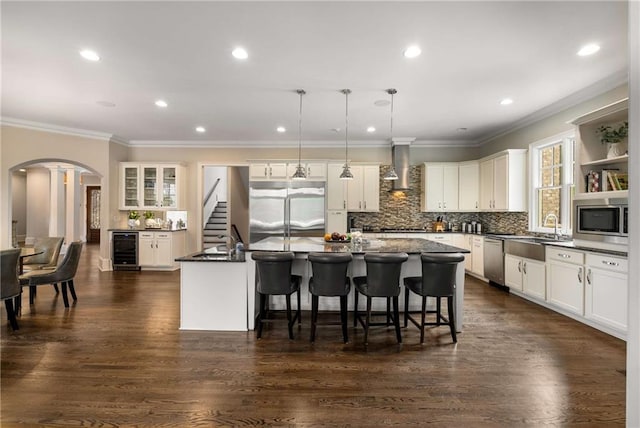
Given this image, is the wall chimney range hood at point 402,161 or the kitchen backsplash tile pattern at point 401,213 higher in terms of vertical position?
the wall chimney range hood at point 402,161

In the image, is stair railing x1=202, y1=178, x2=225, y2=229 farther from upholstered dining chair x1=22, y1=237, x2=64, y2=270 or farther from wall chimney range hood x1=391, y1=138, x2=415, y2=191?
wall chimney range hood x1=391, y1=138, x2=415, y2=191

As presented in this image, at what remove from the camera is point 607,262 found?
3.25 meters

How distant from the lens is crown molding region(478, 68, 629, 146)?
3653 millimetres

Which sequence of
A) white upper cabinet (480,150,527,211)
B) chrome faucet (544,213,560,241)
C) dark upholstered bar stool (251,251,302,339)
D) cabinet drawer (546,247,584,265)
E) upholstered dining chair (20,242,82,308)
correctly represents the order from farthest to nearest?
white upper cabinet (480,150,527,211) < chrome faucet (544,213,560,241) < upholstered dining chair (20,242,82,308) < cabinet drawer (546,247,584,265) < dark upholstered bar stool (251,251,302,339)

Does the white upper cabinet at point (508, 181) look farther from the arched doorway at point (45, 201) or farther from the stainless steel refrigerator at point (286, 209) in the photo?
the arched doorway at point (45, 201)

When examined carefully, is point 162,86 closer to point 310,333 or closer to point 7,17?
point 7,17

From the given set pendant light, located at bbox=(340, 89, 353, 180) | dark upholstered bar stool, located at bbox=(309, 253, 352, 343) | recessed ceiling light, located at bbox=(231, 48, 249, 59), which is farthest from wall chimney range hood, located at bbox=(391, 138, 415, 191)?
recessed ceiling light, located at bbox=(231, 48, 249, 59)

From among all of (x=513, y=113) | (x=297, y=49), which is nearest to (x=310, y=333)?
(x=297, y=49)

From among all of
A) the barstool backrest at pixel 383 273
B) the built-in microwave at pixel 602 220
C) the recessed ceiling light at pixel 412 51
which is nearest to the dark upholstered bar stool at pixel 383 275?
the barstool backrest at pixel 383 273

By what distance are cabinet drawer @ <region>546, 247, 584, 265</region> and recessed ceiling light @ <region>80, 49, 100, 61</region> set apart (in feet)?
18.6

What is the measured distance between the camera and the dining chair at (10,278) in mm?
3195

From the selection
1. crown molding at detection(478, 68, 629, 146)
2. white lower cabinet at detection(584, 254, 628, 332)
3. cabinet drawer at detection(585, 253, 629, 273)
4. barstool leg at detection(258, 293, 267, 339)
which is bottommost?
barstool leg at detection(258, 293, 267, 339)

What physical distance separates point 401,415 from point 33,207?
42.3 feet

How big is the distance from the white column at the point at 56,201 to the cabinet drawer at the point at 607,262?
1309 cm
